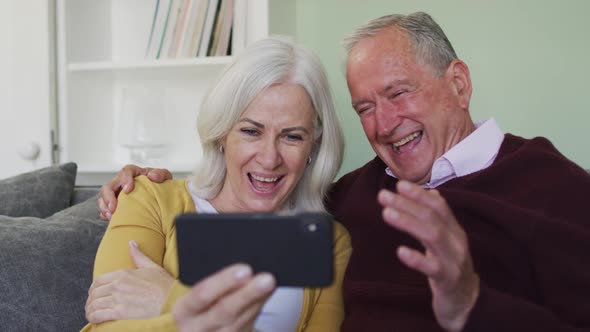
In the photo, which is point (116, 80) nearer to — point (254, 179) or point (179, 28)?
point (179, 28)

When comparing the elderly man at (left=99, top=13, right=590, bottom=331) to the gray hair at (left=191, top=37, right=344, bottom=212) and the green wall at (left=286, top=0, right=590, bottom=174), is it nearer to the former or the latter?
the gray hair at (left=191, top=37, right=344, bottom=212)

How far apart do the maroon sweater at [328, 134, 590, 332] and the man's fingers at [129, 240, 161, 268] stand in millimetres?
436

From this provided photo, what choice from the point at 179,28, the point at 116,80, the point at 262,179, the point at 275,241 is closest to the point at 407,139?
the point at 262,179

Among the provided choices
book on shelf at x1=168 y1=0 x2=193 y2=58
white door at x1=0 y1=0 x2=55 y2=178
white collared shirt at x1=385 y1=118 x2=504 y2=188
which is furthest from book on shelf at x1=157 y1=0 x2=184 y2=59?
white collared shirt at x1=385 y1=118 x2=504 y2=188

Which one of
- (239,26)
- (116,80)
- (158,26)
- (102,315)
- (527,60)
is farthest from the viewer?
(116,80)

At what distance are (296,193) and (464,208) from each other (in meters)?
0.49

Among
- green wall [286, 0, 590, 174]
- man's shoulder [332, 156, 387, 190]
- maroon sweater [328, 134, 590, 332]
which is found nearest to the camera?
maroon sweater [328, 134, 590, 332]

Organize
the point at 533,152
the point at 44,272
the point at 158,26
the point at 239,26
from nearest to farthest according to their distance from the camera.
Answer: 1. the point at 533,152
2. the point at 44,272
3. the point at 239,26
4. the point at 158,26

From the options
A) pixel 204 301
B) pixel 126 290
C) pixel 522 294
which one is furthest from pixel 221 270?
pixel 522 294

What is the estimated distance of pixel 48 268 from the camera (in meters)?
1.41

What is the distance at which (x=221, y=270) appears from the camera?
0.82 metres

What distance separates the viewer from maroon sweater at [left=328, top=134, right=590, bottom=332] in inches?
45.3

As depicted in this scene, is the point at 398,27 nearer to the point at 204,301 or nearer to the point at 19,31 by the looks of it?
the point at 204,301

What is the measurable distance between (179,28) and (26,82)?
599mm
